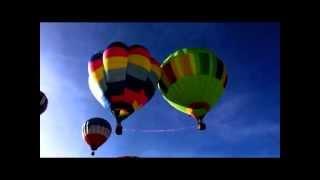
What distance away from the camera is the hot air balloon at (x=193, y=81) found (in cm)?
1630

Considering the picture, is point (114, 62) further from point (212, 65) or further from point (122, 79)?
point (212, 65)

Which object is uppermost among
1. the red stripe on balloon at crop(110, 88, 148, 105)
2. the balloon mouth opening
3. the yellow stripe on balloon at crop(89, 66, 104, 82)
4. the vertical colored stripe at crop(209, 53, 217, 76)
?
the vertical colored stripe at crop(209, 53, 217, 76)

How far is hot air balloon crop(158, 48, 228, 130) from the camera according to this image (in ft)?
53.5

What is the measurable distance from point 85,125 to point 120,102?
3134 millimetres

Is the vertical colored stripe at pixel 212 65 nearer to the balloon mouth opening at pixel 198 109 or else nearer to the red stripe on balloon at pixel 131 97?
the balloon mouth opening at pixel 198 109

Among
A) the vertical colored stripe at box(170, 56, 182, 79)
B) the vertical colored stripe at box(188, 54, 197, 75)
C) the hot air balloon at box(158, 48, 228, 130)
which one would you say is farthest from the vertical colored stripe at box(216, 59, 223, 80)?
the vertical colored stripe at box(170, 56, 182, 79)

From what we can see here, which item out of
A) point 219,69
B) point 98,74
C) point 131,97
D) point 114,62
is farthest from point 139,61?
point 219,69

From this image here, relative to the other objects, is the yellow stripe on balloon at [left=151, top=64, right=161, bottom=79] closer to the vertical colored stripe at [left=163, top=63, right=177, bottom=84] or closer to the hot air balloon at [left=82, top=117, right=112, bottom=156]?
the vertical colored stripe at [left=163, top=63, right=177, bottom=84]

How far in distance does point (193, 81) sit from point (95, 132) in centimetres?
399

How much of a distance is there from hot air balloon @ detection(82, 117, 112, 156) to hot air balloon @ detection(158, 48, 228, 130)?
2822 mm

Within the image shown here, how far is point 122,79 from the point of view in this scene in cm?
1591

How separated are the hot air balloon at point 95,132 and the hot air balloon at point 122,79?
2236 millimetres

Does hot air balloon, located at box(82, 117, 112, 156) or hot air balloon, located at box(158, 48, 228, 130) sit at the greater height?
hot air balloon, located at box(158, 48, 228, 130)
